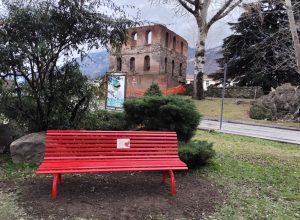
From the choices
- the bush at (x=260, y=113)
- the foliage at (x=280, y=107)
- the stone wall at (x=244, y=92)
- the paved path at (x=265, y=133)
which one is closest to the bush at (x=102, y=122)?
the paved path at (x=265, y=133)

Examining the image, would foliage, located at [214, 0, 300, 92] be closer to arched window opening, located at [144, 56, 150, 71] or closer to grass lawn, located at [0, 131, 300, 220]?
arched window opening, located at [144, 56, 150, 71]

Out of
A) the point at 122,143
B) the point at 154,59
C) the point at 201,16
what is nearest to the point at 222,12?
the point at 201,16

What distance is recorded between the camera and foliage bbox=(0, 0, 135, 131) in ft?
23.5

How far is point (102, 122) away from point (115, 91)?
3.50m

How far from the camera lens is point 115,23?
7797mm

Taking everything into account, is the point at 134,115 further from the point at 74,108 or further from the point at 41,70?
the point at 41,70

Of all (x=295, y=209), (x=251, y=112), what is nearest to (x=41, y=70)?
(x=295, y=209)

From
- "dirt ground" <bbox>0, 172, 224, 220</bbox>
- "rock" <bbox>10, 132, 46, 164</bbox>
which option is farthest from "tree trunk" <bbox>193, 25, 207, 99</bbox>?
"dirt ground" <bbox>0, 172, 224, 220</bbox>

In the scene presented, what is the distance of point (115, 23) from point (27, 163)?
3096 millimetres

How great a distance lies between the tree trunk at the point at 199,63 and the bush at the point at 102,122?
873 inches

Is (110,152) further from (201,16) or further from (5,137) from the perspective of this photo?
(201,16)

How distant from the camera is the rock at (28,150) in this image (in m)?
7.34

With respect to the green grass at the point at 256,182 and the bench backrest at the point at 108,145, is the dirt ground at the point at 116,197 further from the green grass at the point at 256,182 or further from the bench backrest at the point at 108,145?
the bench backrest at the point at 108,145

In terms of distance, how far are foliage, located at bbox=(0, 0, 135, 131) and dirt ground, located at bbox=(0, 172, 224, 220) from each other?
2.14 metres
